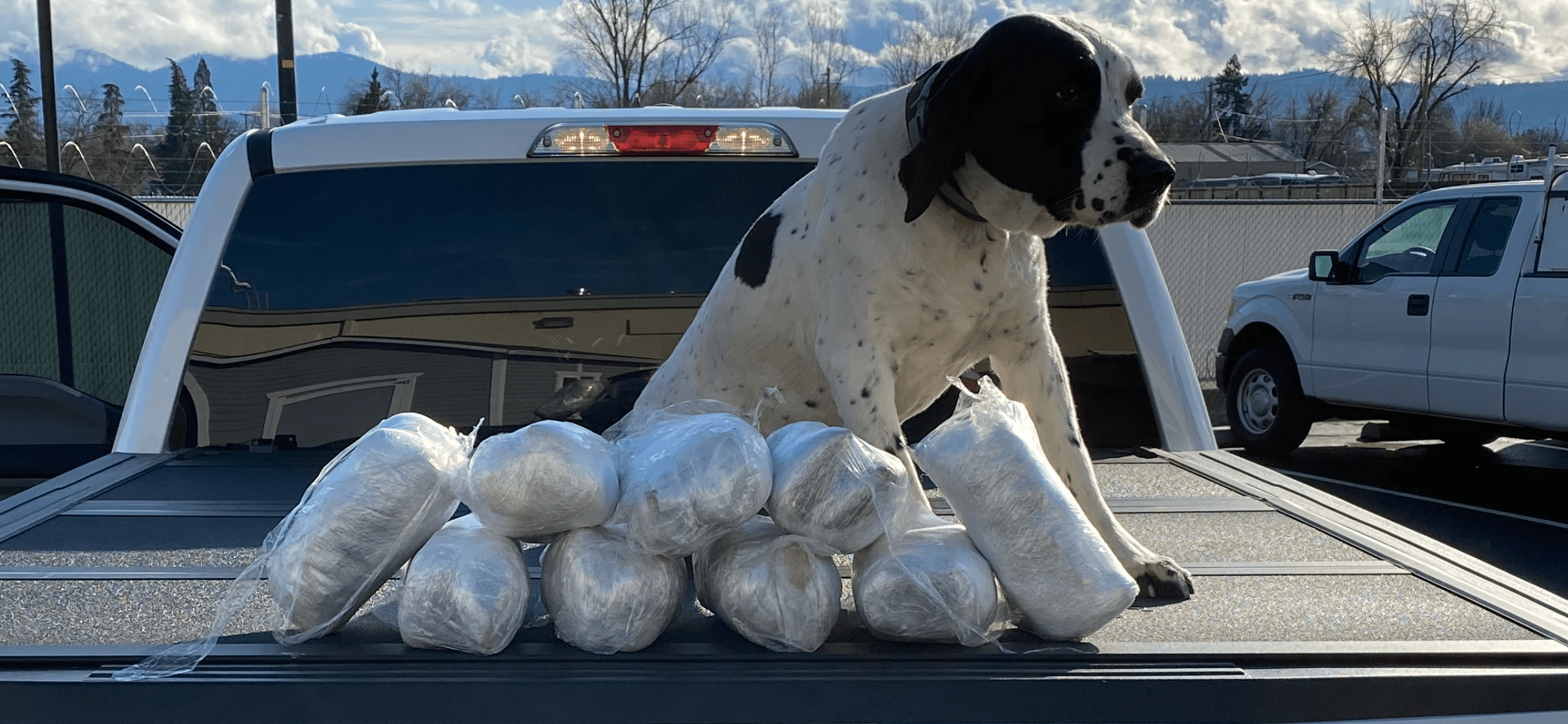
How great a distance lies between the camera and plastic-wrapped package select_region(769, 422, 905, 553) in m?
1.49

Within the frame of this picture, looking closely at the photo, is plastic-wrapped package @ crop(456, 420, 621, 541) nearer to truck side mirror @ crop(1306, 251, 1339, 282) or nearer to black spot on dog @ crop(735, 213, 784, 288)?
black spot on dog @ crop(735, 213, 784, 288)

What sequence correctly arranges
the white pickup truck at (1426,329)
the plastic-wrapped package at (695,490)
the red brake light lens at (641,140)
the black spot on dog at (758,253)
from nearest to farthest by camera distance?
the plastic-wrapped package at (695,490) < the black spot on dog at (758,253) < the red brake light lens at (641,140) < the white pickup truck at (1426,329)

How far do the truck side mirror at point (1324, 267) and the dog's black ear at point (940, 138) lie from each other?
26.9 feet

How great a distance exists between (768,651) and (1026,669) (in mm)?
297

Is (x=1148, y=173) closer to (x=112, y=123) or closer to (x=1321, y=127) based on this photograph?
(x=112, y=123)

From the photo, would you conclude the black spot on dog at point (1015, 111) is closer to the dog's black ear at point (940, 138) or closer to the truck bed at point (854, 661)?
the dog's black ear at point (940, 138)

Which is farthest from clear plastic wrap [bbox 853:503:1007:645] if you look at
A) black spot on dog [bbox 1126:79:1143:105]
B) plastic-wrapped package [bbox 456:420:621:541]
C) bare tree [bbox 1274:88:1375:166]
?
bare tree [bbox 1274:88:1375:166]

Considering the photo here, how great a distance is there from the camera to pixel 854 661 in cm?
148

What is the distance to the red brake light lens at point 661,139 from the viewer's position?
297 cm

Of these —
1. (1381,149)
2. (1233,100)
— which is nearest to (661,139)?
(1381,149)

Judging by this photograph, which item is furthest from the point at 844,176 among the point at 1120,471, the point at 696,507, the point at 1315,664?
the point at 1315,664

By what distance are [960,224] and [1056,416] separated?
430 millimetres

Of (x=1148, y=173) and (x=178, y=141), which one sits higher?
(x=178, y=141)

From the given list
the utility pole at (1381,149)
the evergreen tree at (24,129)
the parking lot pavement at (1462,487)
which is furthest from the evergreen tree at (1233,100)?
the evergreen tree at (24,129)
